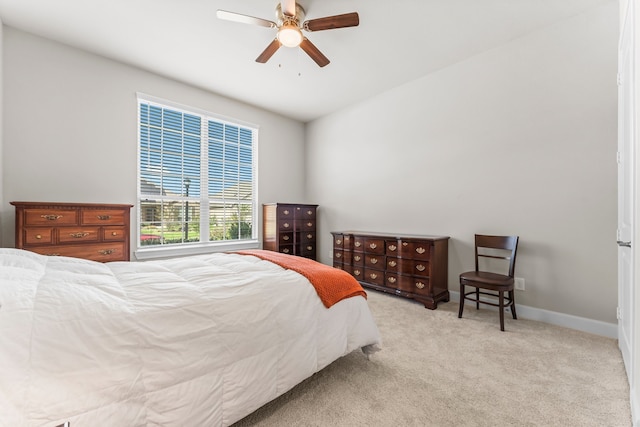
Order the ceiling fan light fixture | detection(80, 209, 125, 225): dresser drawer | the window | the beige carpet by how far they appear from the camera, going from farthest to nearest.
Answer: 1. the window
2. detection(80, 209, 125, 225): dresser drawer
3. the ceiling fan light fixture
4. the beige carpet

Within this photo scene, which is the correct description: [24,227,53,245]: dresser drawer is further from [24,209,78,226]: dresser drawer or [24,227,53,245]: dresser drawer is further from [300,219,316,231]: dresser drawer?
[300,219,316,231]: dresser drawer

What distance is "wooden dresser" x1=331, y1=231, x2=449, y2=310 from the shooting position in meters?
3.08

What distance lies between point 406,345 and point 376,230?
2.19m

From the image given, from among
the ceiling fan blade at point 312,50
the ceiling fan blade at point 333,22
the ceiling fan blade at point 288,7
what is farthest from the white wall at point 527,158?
the ceiling fan blade at point 288,7

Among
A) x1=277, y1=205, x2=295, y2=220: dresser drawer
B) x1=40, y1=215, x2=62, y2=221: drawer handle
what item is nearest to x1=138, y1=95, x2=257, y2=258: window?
x1=277, y1=205, x2=295, y2=220: dresser drawer

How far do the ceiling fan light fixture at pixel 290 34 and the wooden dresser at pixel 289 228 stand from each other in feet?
8.38

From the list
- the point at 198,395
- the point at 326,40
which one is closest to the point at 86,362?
the point at 198,395

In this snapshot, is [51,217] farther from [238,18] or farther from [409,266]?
[409,266]

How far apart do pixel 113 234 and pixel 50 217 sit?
0.51 meters

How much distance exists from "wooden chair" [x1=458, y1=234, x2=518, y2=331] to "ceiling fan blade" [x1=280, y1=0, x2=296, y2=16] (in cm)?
289

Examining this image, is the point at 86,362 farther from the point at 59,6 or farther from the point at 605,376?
the point at 59,6

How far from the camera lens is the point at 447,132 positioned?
3.39 metres

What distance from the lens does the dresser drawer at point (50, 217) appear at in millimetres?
2397

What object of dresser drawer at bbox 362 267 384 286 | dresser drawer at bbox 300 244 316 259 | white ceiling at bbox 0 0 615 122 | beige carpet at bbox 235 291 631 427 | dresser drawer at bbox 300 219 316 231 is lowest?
beige carpet at bbox 235 291 631 427
